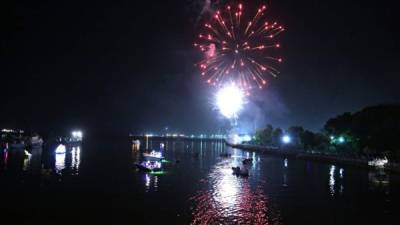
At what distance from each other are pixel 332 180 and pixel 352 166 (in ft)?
68.8

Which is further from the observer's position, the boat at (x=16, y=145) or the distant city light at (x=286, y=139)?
the distant city light at (x=286, y=139)

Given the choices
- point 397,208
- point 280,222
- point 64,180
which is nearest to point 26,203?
point 64,180

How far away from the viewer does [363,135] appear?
285 ft

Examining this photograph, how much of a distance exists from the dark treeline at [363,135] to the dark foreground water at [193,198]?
44.2 feet

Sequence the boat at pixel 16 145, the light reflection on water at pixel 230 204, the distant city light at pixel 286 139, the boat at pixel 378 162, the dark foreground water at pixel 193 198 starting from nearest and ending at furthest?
the light reflection on water at pixel 230 204
the dark foreground water at pixel 193 198
the boat at pixel 378 162
the boat at pixel 16 145
the distant city light at pixel 286 139

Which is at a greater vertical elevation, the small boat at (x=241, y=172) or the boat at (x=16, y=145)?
the boat at (x=16, y=145)

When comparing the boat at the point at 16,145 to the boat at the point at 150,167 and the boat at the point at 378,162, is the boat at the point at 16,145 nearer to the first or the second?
the boat at the point at 150,167

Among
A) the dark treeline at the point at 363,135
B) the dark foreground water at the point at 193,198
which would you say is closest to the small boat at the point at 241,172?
the dark foreground water at the point at 193,198

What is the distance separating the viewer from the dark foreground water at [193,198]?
112 ft

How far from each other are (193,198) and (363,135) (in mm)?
58010

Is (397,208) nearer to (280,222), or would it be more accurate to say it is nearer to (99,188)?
(280,222)

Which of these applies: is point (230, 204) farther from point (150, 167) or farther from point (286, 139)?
point (286, 139)

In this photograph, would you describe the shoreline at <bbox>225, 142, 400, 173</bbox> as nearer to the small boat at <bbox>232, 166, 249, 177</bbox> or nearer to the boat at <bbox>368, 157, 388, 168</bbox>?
the boat at <bbox>368, 157, 388, 168</bbox>

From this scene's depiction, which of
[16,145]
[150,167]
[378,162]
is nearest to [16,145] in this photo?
[16,145]
